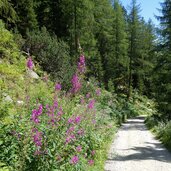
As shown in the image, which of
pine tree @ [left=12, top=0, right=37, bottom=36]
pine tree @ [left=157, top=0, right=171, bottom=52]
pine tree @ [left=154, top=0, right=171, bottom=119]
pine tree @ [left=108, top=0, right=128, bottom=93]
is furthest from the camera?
pine tree @ [left=108, top=0, right=128, bottom=93]

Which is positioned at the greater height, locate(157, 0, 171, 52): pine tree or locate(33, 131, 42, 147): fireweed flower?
locate(157, 0, 171, 52): pine tree

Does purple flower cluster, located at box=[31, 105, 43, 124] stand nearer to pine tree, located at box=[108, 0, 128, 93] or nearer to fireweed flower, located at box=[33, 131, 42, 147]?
fireweed flower, located at box=[33, 131, 42, 147]

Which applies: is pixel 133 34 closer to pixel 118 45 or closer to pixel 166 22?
pixel 118 45

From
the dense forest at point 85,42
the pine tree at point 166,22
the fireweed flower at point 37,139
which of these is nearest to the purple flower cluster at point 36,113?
the fireweed flower at point 37,139

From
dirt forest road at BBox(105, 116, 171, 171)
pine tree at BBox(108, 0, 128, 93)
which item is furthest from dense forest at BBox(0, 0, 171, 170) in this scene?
dirt forest road at BBox(105, 116, 171, 171)

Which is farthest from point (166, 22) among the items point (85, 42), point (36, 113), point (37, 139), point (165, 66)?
point (37, 139)

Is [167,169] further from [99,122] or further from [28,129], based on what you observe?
[28,129]

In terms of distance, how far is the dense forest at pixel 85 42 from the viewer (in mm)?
17844

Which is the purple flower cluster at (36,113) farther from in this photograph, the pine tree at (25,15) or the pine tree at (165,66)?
the pine tree at (25,15)

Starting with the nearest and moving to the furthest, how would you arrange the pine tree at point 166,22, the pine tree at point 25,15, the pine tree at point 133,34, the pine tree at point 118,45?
1. the pine tree at point 166,22
2. the pine tree at point 25,15
3. the pine tree at point 133,34
4. the pine tree at point 118,45

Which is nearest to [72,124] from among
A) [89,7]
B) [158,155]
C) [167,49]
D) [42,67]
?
[158,155]

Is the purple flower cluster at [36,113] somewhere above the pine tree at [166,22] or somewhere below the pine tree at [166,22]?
below

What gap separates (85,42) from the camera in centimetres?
3316

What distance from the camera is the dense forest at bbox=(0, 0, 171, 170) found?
58.5 feet
